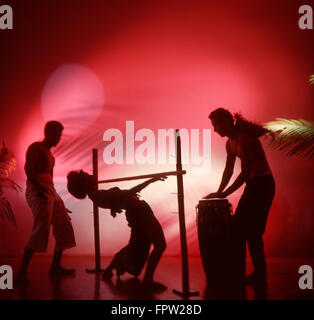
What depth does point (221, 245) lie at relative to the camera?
323 cm

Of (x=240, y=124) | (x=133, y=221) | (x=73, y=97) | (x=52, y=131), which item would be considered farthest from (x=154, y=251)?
(x=73, y=97)

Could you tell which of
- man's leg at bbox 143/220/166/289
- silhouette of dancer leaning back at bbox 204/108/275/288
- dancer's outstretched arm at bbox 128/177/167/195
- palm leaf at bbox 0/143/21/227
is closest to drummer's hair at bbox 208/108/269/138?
silhouette of dancer leaning back at bbox 204/108/275/288

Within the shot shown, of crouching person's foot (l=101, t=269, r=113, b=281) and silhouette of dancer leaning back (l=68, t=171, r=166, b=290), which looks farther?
crouching person's foot (l=101, t=269, r=113, b=281)

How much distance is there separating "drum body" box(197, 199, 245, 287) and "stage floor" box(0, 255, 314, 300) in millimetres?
174

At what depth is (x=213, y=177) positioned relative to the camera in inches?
202

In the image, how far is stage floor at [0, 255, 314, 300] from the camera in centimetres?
286

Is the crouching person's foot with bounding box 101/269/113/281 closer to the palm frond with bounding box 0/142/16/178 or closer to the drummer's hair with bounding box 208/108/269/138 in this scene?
the drummer's hair with bounding box 208/108/269/138

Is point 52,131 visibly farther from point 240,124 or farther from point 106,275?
point 240,124

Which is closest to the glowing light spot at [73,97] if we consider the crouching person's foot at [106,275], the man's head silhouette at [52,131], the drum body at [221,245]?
the man's head silhouette at [52,131]

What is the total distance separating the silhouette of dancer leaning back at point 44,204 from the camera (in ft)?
11.7

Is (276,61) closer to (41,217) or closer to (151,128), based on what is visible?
(151,128)

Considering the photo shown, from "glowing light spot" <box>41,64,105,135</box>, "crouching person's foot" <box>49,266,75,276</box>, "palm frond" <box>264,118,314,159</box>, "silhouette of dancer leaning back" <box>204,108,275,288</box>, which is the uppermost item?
"glowing light spot" <box>41,64,105,135</box>

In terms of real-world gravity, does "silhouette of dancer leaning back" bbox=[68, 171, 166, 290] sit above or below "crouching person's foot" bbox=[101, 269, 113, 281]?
above
